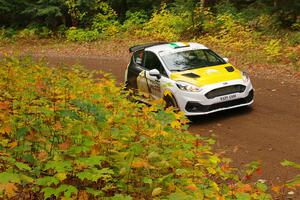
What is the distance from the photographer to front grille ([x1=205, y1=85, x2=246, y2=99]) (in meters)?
10.0

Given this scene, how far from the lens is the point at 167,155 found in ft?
16.9

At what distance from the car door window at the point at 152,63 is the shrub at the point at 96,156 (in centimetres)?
468

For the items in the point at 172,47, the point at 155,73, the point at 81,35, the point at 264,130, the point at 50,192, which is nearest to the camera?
the point at 50,192

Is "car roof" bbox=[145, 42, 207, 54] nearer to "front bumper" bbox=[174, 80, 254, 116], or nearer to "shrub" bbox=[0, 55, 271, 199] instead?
"front bumper" bbox=[174, 80, 254, 116]

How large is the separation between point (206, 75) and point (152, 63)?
1.82m

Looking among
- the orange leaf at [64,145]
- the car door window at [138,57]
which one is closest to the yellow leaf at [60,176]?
the orange leaf at [64,145]

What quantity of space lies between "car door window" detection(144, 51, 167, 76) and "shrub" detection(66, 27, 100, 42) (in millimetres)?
16094

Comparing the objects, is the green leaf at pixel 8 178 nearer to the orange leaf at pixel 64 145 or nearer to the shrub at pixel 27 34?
the orange leaf at pixel 64 145

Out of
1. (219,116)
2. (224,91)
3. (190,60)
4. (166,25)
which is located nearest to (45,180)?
(224,91)

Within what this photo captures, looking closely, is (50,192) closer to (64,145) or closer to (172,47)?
(64,145)

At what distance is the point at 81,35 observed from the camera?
2770 cm

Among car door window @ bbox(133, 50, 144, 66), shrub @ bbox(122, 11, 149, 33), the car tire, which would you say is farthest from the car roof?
shrub @ bbox(122, 11, 149, 33)

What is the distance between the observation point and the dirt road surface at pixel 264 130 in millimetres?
7945

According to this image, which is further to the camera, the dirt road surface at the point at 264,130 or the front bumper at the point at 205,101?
the front bumper at the point at 205,101
